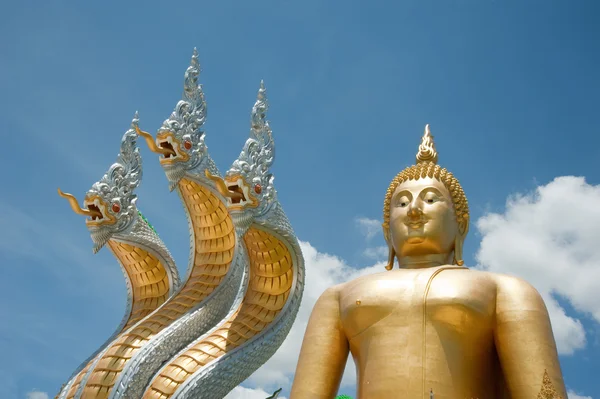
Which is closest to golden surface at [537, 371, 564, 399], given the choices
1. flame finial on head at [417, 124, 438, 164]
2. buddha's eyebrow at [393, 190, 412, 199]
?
buddha's eyebrow at [393, 190, 412, 199]

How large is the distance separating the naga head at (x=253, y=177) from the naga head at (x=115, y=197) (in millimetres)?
2240

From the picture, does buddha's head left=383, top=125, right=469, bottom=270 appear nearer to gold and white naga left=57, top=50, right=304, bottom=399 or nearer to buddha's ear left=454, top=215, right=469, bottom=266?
buddha's ear left=454, top=215, right=469, bottom=266

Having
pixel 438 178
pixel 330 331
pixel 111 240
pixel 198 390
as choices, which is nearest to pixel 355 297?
pixel 330 331

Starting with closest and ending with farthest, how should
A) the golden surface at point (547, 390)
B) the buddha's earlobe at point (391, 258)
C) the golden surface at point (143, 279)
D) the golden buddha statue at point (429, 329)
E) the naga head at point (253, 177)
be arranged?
the golden surface at point (547, 390) < the golden buddha statue at point (429, 329) < the buddha's earlobe at point (391, 258) < the naga head at point (253, 177) < the golden surface at point (143, 279)

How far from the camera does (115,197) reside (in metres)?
12.3

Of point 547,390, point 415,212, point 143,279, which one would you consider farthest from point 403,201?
point 143,279

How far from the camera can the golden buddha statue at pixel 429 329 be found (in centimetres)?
474

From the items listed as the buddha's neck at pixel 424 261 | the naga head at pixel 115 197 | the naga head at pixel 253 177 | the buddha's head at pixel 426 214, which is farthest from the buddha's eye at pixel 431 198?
the naga head at pixel 115 197

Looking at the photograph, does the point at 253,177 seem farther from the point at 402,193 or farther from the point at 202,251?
the point at 402,193

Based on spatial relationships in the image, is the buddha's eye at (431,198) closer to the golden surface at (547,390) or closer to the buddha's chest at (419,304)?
the buddha's chest at (419,304)

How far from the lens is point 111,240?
41.8 feet

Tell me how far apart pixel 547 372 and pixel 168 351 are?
25.6 ft

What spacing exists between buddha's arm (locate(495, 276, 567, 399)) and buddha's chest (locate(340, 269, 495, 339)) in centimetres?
12

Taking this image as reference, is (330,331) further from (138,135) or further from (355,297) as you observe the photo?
(138,135)
